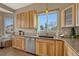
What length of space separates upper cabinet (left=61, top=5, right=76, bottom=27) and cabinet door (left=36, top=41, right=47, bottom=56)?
84 cm

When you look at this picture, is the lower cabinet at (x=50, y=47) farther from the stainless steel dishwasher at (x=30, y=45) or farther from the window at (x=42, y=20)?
the window at (x=42, y=20)

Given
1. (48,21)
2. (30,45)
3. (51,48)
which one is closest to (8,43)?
(30,45)

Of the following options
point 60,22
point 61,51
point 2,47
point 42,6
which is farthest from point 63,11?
point 2,47

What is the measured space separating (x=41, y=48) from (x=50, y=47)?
0.41 m

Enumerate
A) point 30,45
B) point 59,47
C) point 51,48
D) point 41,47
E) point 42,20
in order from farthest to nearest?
point 30,45 → point 42,20 → point 41,47 → point 51,48 → point 59,47

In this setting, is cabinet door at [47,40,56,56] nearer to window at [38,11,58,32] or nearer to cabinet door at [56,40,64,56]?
cabinet door at [56,40,64,56]

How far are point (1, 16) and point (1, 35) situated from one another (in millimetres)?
538

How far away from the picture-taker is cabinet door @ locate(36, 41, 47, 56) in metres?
4.12

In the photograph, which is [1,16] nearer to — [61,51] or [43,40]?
[43,40]

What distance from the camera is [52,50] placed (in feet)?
12.8

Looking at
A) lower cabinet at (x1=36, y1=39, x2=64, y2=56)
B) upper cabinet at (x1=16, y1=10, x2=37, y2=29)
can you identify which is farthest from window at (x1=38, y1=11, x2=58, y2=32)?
lower cabinet at (x1=36, y1=39, x2=64, y2=56)

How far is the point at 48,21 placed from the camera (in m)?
4.46

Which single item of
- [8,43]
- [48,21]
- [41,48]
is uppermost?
[48,21]

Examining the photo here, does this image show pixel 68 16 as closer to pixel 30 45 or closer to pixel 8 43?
pixel 30 45
